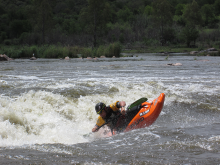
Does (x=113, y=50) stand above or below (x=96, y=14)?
below

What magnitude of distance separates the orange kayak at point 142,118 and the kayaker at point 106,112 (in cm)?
20

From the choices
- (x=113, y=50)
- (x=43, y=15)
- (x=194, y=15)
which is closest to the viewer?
(x=113, y=50)

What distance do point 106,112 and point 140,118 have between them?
2.46 ft

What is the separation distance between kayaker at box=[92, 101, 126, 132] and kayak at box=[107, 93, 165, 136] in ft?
0.58

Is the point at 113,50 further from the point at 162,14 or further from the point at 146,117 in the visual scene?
the point at 162,14

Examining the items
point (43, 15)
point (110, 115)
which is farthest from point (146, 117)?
point (43, 15)

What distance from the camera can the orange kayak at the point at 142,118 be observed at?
568 centimetres

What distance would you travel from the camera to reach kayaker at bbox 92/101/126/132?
5648 millimetres

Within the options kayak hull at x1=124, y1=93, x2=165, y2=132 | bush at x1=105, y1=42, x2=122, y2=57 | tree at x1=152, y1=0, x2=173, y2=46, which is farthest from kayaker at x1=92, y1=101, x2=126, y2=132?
tree at x1=152, y1=0, x2=173, y2=46

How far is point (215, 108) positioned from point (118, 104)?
3242 mm

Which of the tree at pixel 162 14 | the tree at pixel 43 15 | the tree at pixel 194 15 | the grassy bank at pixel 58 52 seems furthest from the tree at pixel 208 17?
the grassy bank at pixel 58 52

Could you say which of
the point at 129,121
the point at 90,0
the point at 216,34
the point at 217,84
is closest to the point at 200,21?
the point at 216,34

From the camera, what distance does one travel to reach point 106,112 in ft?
19.1

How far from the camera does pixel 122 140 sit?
15.6ft
